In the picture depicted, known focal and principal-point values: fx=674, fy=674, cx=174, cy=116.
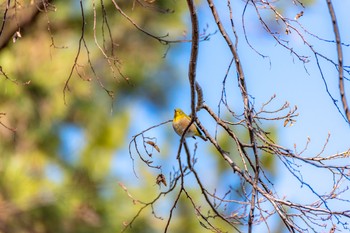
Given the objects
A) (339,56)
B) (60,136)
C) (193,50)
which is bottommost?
(339,56)

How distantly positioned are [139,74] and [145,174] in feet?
4.62

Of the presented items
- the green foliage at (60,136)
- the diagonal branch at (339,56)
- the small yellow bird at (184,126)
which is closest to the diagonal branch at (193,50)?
the small yellow bird at (184,126)

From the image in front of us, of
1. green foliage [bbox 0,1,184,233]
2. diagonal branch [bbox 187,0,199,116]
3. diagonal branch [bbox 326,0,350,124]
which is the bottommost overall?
diagonal branch [bbox 326,0,350,124]

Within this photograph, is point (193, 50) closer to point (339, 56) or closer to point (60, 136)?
point (339, 56)

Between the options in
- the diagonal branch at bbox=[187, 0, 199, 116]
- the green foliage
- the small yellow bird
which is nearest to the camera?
the diagonal branch at bbox=[187, 0, 199, 116]

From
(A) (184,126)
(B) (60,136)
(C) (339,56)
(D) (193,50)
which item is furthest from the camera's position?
(B) (60,136)

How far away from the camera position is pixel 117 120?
15.4ft

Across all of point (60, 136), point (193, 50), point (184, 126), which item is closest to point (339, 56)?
point (193, 50)

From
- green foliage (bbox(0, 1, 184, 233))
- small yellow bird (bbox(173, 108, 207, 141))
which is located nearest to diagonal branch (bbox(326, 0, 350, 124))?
small yellow bird (bbox(173, 108, 207, 141))

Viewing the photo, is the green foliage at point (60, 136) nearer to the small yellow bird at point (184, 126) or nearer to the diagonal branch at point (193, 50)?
the small yellow bird at point (184, 126)

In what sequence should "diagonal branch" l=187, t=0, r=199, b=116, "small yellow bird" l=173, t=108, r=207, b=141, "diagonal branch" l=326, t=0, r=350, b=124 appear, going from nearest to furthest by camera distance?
"diagonal branch" l=326, t=0, r=350, b=124, "diagonal branch" l=187, t=0, r=199, b=116, "small yellow bird" l=173, t=108, r=207, b=141

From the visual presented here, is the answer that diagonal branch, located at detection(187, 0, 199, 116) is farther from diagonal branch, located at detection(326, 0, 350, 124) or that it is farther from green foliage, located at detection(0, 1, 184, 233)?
green foliage, located at detection(0, 1, 184, 233)

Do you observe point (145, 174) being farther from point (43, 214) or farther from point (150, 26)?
point (150, 26)

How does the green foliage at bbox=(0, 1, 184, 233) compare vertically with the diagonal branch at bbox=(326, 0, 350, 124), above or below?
above
